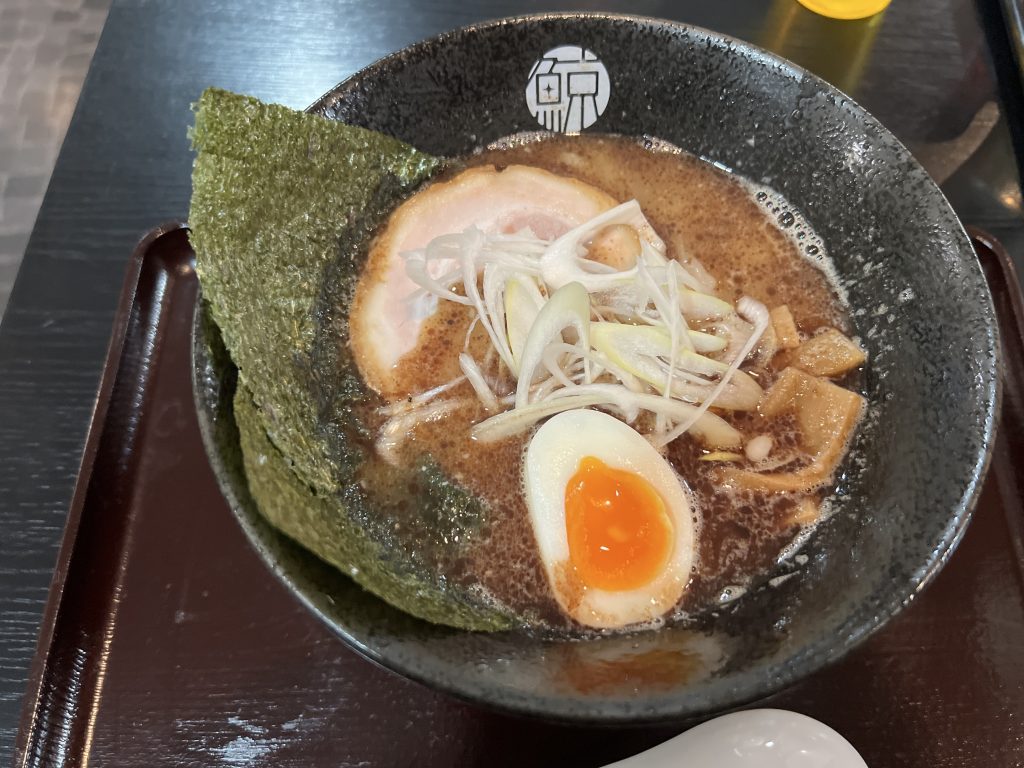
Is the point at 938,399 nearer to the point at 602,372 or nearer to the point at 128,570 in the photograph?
the point at 602,372

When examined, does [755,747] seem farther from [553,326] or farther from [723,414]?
[553,326]

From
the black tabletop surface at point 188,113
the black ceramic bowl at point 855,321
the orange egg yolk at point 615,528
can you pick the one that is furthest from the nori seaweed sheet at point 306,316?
the black tabletop surface at point 188,113

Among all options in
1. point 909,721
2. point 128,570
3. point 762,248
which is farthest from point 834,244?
point 128,570

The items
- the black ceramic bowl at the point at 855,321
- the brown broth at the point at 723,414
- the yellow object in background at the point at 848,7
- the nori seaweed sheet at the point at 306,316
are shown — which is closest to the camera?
the black ceramic bowl at the point at 855,321

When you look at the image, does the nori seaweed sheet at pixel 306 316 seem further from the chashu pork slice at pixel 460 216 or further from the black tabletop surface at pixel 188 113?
the black tabletop surface at pixel 188 113

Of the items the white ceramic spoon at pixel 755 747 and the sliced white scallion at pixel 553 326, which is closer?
Answer: the white ceramic spoon at pixel 755 747

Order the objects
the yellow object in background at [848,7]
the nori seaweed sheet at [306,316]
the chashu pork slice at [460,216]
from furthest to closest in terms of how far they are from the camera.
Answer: the yellow object in background at [848,7] < the chashu pork slice at [460,216] < the nori seaweed sheet at [306,316]
